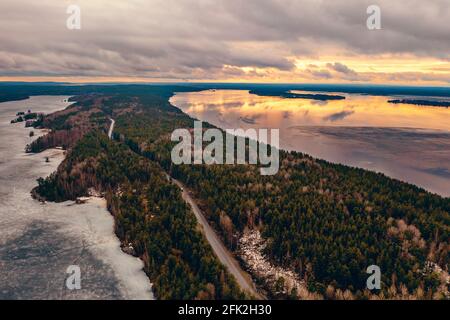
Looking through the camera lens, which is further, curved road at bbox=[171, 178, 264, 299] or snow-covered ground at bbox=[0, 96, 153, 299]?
curved road at bbox=[171, 178, 264, 299]

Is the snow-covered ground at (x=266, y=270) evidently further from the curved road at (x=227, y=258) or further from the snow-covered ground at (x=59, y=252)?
the snow-covered ground at (x=59, y=252)

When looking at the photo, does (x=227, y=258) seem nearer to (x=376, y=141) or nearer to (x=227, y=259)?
(x=227, y=259)

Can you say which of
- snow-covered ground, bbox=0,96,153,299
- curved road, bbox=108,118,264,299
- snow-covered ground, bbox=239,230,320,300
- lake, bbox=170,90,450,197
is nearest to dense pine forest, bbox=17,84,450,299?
snow-covered ground, bbox=239,230,320,300

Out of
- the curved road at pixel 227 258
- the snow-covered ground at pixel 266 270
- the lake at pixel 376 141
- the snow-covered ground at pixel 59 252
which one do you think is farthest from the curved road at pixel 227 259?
the lake at pixel 376 141

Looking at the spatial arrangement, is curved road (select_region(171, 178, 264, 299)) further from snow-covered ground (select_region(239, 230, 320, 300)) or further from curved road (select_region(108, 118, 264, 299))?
snow-covered ground (select_region(239, 230, 320, 300))

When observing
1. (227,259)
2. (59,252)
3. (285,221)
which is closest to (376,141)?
(285,221)
